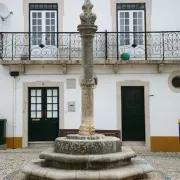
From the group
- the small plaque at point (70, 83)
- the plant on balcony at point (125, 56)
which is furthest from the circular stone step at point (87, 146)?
the plant on balcony at point (125, 56)

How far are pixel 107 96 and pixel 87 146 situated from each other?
618 cm

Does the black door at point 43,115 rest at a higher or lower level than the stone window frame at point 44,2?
lower

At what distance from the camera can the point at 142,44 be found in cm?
1386

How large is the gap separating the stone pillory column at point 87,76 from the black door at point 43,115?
553 centimetres

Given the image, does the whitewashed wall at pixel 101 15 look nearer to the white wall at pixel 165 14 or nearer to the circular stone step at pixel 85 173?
the white wall at pixel 165 14

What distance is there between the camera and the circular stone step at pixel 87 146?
742cm

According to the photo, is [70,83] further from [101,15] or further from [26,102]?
[101,15]

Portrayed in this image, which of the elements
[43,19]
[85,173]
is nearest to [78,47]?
[43,19]

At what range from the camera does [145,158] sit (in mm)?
→ 11312

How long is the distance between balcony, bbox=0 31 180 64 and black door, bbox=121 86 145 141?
1.25 metres

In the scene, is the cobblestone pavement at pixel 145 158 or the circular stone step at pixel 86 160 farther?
the cobblestone pavement at pixel 145 158

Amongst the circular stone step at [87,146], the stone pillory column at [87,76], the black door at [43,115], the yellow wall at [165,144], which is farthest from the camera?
the black door at [43,115]

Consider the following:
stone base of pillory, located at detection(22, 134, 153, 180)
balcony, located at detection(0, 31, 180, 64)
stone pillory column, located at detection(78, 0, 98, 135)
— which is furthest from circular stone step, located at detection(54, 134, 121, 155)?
balcony, located at detection(0, 31, 180, 64)

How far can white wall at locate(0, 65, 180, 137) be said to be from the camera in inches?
528
